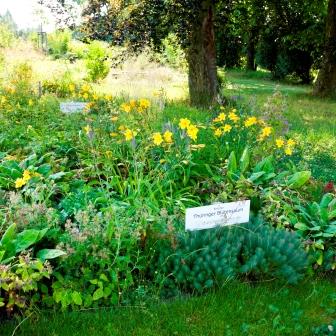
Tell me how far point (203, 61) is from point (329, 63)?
572 centimetres

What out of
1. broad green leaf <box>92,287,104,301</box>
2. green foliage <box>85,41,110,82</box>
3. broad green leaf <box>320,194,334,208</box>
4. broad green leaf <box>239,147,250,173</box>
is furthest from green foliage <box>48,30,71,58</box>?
broad green leaf <box>92,287,104,301</box>

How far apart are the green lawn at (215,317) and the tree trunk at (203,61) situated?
6626 mm

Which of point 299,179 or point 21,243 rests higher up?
point 299,179

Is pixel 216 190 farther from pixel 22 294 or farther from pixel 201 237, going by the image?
pixel 22 294

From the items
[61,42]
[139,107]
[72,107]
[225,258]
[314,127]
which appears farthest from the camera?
[61,42]

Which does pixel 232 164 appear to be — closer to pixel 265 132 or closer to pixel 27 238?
pixel 265 132

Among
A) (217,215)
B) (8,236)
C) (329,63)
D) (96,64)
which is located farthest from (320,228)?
(96,64)

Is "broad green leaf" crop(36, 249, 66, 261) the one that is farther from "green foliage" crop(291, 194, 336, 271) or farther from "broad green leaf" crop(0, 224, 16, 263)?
"green foliage" crop(291, 194, 336, 271)

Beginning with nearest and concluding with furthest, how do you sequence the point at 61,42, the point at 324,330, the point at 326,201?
1. the point at 324,330
2. the point at 326,201
3. the point at 61,42

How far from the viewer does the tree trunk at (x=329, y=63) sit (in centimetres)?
1355

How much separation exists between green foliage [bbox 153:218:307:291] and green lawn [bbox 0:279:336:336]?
10 centimetres

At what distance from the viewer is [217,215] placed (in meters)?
3.21

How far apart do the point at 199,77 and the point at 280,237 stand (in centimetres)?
694

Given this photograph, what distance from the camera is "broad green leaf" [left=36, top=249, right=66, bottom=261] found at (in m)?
2.73
